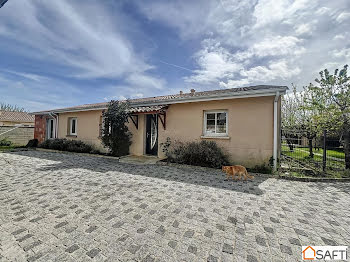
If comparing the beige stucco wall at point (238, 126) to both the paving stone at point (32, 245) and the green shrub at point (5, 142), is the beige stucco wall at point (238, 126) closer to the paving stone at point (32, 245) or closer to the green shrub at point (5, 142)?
the paving stone at point (32, 245)

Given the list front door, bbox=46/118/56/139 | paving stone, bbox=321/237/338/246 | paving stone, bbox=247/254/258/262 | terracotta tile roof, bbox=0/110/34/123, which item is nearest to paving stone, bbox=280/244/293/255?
paving stone, bbox=247/254/258/262

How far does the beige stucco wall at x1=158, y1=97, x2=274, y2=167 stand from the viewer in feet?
22.3

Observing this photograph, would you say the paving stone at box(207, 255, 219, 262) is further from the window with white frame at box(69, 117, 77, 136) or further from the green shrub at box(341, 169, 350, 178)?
the window with white frame at box(69, 117, 77, 136)

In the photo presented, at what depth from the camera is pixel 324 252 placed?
7.27 feet

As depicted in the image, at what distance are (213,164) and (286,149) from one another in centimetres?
418

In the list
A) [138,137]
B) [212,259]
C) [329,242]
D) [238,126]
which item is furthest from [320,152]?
[138,137]

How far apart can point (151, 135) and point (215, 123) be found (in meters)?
4.34

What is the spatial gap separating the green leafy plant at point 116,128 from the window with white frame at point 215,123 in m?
5.07

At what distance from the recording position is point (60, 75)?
13.1 m

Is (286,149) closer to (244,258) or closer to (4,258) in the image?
(244,258)

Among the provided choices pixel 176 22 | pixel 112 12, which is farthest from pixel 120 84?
pixel 176 22

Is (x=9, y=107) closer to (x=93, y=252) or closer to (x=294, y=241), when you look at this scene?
(x=93, y=252)

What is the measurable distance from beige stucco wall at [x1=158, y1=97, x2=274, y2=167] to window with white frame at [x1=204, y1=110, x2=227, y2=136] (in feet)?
0.85

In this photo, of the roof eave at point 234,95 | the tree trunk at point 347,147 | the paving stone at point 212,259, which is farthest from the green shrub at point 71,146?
the tree trunk at point 347,147
